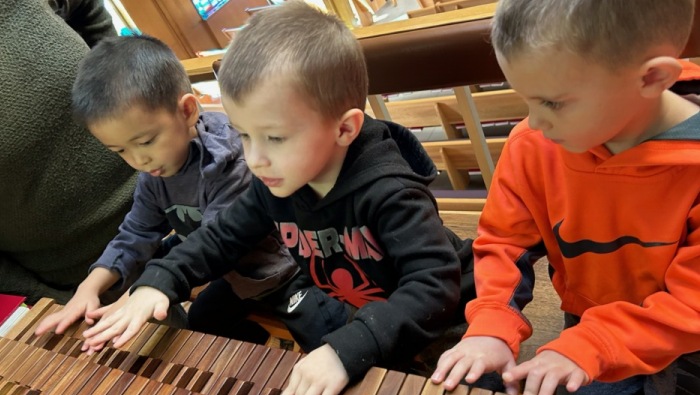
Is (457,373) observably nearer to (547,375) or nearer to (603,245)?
(547,375)

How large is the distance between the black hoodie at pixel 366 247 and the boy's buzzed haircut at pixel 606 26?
368 millimetres

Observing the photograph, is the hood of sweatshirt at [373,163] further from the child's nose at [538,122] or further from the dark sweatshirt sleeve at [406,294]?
the child's nose at [538,122]

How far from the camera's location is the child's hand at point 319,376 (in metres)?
0.80

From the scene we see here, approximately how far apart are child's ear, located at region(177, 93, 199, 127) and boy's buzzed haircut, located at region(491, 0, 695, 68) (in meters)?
0.87

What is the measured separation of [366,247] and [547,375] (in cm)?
43

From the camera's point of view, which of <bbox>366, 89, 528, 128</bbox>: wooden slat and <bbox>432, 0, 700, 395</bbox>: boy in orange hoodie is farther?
<bbox>366, 89, 528, 128</bbox>: wooden slat

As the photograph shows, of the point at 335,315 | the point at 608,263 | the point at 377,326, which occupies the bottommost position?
the point at 335,315

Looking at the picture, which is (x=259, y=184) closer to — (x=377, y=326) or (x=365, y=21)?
(x=377, y=326)

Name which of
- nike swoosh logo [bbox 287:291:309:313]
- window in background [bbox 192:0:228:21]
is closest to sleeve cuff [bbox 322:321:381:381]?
nike swoosh logo [bbox 287:291:309:313]

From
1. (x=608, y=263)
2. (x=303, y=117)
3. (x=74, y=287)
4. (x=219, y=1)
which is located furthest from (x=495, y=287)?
(x=219, y=1)

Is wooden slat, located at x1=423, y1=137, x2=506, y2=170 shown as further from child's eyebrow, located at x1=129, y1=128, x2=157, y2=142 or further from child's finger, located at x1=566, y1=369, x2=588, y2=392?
child's finger, located at x1=566, y1=369, x2=588, y2=392

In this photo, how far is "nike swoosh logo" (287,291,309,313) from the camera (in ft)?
4.45

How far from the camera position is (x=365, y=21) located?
5316 millimetres

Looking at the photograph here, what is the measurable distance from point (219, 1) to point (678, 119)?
5.30 meters
